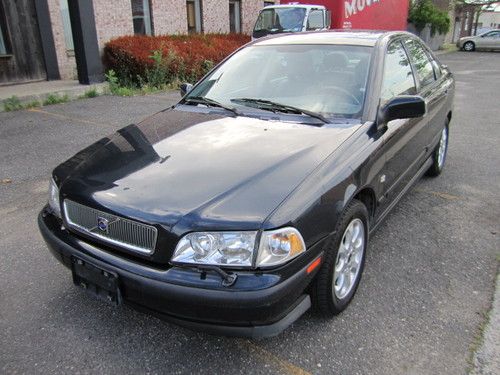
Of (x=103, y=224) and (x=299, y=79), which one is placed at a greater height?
(x=299, y=79)

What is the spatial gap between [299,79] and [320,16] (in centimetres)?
1111

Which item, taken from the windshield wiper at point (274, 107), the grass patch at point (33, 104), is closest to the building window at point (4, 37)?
the grass patch at point (33, 104)

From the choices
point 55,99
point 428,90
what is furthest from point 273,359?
point 55,99

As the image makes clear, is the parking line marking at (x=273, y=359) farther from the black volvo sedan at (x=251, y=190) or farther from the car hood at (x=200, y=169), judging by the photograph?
the car hood at (x=200, y=169)

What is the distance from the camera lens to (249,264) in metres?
2.07

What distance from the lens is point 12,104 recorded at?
842 centimetres

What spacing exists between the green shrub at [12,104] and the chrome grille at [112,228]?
6.88 metres

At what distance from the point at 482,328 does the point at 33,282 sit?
287 cm

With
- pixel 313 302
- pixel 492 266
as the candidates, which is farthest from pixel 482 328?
pixel 313 302

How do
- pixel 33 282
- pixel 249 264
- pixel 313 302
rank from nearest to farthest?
pixel 249 264, pixel 313 302, pixel 33 282

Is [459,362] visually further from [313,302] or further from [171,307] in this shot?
[171,307]

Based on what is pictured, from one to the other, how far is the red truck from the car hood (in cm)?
1084

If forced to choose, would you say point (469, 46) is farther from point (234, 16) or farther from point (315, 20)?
point (315, 20)

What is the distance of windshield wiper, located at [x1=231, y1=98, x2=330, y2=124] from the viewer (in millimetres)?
3094
